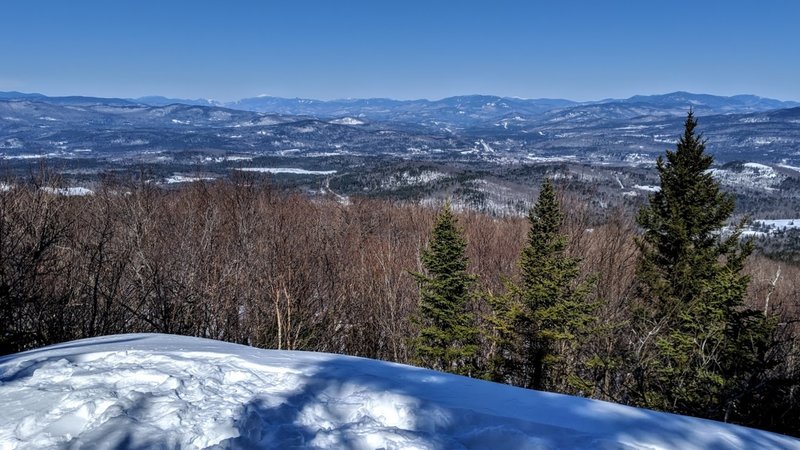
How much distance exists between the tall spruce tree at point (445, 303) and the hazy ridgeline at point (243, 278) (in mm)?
726

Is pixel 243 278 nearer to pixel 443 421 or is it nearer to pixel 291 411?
pixel 291 411

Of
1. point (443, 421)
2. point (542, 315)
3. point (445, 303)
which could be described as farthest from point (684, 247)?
point (443, 421)

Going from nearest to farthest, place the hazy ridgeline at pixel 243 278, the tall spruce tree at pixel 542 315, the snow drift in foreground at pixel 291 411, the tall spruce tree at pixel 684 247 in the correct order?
1. the snow drift in foreground at pixel 291 411
2. the hazy ridgeline at pixel 243 278
3. the tall spruce tree at pixel 542 315
4. the tall spruce tree at pixel 684 247

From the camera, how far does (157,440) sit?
121 inches

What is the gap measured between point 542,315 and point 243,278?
888 centimetres

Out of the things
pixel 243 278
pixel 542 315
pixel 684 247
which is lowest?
pixel 243 278

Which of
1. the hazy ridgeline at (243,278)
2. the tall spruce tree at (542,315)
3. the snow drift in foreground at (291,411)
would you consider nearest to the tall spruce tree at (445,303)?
the hazy ridgeline at (243,278)

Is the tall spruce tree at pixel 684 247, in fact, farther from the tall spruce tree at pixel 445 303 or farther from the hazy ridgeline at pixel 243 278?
the tall spruce tree at pixel 445 303

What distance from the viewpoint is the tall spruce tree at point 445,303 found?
41.7ft

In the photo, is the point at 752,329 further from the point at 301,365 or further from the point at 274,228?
the point at 274,228

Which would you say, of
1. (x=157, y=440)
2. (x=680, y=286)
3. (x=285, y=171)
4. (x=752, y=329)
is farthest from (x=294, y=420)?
(x=285, y=171)

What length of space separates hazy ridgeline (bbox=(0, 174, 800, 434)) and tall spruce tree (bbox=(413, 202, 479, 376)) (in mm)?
726

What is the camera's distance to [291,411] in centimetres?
352

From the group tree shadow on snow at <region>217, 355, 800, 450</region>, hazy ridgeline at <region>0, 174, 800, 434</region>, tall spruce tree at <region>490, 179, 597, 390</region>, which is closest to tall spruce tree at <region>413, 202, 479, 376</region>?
hazy ridgeline at <region>0, 174, 800, 434</region>
